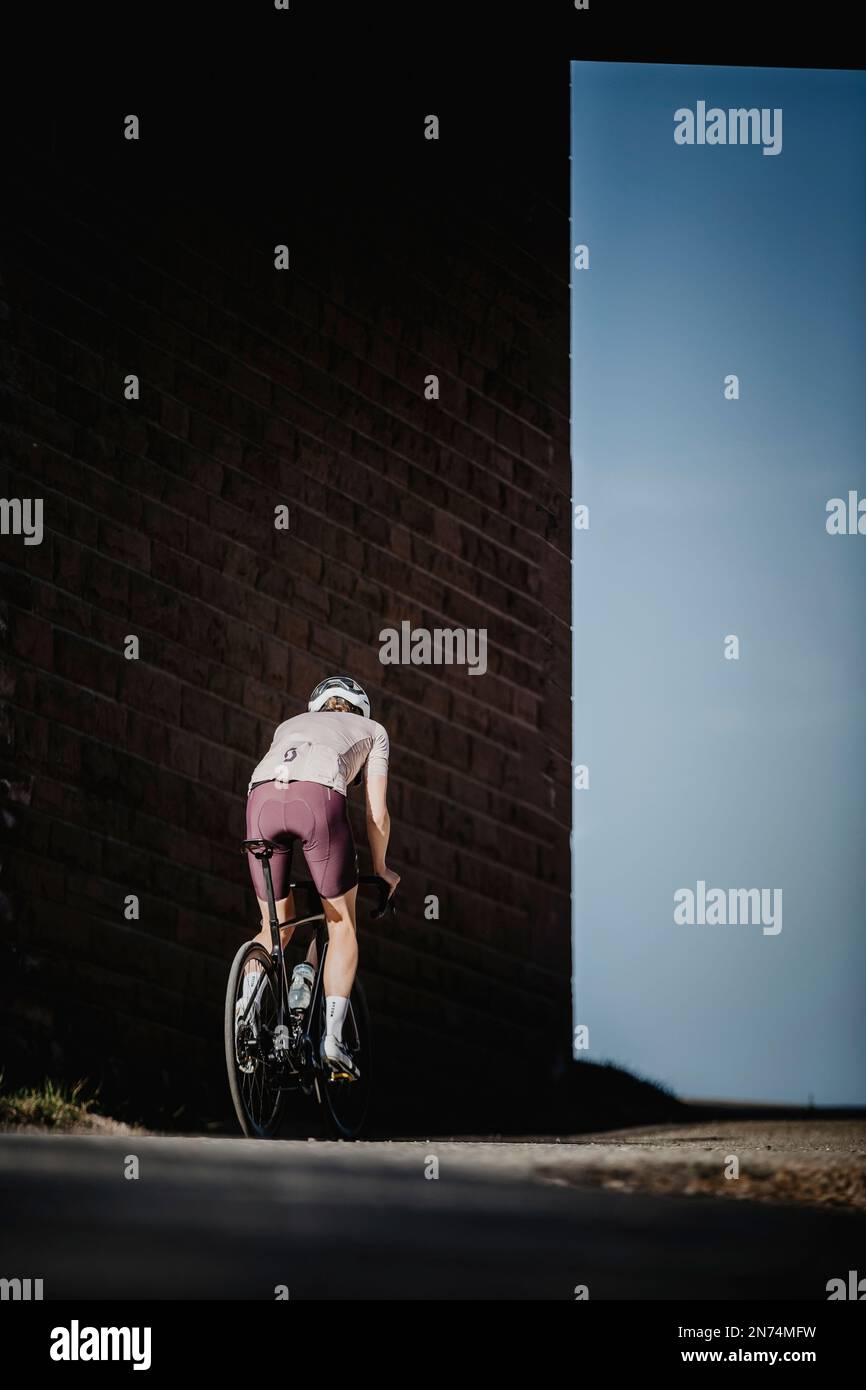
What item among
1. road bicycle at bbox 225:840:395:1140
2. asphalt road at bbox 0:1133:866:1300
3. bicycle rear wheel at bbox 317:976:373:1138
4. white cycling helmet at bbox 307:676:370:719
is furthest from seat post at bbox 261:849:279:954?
asphalt road at bbox 0:1133:866:1300

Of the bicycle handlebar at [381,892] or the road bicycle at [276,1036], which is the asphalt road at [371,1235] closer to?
the road bicycle at [276,1036]

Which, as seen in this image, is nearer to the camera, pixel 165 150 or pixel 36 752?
pixel 36 752

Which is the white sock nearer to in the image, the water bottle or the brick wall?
the water bottle

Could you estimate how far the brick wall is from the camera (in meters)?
9.82

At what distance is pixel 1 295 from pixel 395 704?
3350mm

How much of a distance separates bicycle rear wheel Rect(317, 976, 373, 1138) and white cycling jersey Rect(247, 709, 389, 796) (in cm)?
93

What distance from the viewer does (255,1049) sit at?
330 inches

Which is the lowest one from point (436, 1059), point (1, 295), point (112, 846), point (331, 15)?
point (436, 1059)

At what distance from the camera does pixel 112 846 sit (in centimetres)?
998

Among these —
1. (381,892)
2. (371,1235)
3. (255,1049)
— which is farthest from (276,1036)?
(371,1235)

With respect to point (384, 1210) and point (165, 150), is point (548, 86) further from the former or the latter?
point (384, 1210)

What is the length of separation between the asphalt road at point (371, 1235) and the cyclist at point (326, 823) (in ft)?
4.52

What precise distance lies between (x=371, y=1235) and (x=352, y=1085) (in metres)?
2.85
